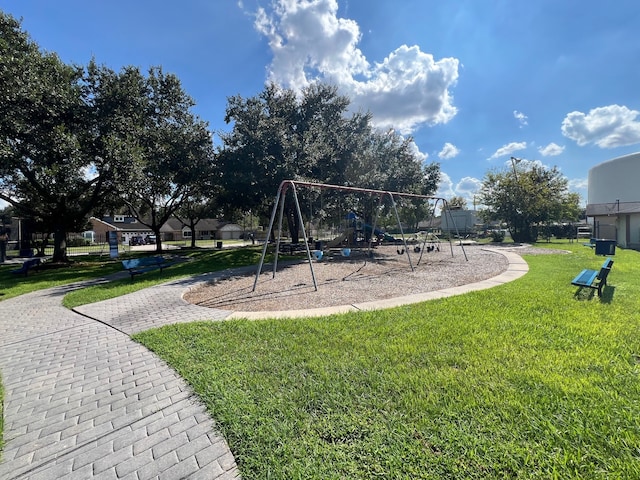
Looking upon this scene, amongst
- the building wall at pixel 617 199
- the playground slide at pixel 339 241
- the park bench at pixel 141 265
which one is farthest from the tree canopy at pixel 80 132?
the building wall at pixel 617 199

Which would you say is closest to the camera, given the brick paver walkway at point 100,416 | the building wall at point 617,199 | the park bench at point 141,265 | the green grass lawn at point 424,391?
the green grass lawn at point 424,391

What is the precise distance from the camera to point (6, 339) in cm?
534

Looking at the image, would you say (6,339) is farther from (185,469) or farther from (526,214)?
(526,214)

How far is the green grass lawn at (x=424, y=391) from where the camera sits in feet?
7.07

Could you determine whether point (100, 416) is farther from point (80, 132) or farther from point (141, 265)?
point (80, 132)

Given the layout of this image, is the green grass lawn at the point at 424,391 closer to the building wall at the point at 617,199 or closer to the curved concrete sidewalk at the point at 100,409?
the curved concrete sidewalk at the point at 100,409

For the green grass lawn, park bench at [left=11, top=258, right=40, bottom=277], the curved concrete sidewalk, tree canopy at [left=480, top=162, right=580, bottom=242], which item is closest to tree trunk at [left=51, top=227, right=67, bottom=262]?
park bench at [left=11, top=258, right=40, bottom=277]

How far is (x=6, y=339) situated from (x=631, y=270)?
1643 centimetres

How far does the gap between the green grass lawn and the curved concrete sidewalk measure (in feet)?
0.77

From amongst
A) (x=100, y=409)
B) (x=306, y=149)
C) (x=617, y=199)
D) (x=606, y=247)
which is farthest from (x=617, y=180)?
(x=100, y=409)

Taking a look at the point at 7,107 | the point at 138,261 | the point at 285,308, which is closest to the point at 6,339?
the point at 285,308

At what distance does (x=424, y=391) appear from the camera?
2.98m

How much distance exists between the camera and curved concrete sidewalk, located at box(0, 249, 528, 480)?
2.30 meters

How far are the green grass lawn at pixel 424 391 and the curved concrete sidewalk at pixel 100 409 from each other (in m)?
0.24
